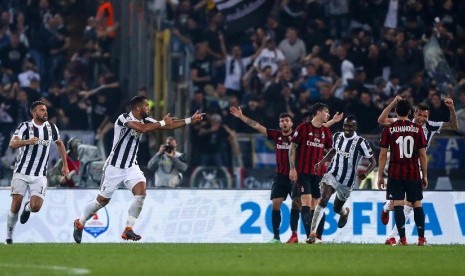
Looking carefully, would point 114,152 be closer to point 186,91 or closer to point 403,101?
point 403,101

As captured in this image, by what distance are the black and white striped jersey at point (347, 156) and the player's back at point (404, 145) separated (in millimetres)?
2077

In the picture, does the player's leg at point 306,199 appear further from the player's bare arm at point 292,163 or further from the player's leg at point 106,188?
the player's leg at point 106,188

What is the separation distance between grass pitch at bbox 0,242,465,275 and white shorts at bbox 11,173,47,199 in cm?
148

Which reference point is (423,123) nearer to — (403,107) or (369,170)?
(369,170)

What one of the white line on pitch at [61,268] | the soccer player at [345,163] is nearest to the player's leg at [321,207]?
the soccer player at [345,163]

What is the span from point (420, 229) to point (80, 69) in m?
11.7

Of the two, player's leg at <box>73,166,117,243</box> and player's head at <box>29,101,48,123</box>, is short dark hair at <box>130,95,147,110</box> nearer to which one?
player's leg at <box>73,166,117,243</box>

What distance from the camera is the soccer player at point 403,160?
18.4 meters

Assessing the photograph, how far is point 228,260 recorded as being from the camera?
15.3 meters

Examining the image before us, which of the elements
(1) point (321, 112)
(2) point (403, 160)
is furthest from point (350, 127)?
(2) point (403, 160)

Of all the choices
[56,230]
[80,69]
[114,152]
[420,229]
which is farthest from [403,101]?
[80,69]

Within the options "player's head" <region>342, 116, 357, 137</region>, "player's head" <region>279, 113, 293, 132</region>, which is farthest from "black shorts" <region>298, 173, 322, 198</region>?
"player's head" <region>279, 113, 293, 132</region>

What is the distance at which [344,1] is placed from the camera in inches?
1132

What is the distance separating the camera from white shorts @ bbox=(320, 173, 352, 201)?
20453 mm
